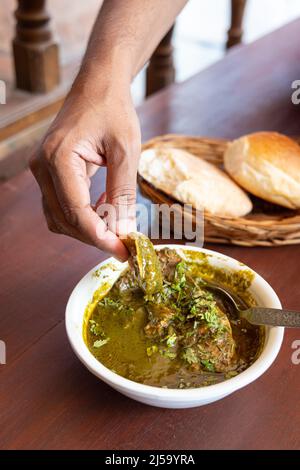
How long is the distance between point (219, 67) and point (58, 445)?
1737 millimetres

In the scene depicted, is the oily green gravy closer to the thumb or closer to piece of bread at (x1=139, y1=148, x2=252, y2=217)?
the thumb

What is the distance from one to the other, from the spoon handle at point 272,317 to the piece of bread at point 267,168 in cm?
46

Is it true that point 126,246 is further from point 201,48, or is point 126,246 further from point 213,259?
point 201,48

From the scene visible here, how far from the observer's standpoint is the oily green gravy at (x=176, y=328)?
3.11 feet

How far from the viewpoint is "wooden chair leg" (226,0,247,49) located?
329 centimetres

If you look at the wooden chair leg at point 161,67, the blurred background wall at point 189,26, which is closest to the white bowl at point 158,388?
the wooden chair leg at point 161,67

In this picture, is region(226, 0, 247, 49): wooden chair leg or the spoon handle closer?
the spoon handle

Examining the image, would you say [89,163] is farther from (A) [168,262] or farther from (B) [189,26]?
(B) [189,26]

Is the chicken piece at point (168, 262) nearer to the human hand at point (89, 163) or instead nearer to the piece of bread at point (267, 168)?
the human hand at point (89, 163)

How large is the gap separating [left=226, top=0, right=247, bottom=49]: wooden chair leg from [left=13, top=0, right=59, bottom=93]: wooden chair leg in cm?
105

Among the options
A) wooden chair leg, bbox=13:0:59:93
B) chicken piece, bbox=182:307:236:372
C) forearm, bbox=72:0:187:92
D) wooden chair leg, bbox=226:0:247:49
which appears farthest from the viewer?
wooden chair leg, bbox=226:0:247:49

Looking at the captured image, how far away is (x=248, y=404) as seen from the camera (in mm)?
983

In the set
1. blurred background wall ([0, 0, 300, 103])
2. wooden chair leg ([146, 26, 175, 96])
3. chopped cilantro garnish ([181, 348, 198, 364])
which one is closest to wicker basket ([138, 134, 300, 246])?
chopped cilantro garnish ([181, 348, 198, 364])
